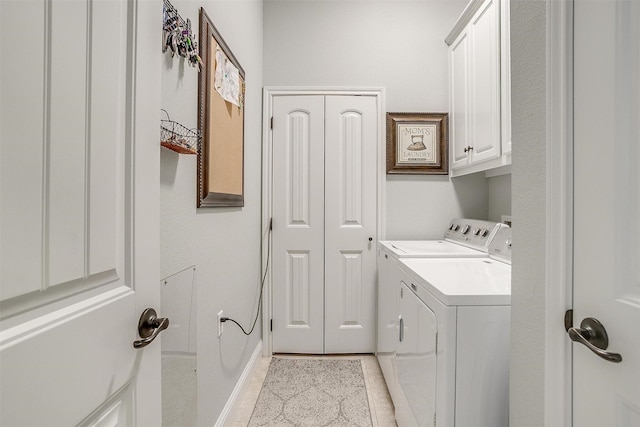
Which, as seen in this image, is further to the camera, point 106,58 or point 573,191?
point 573,191

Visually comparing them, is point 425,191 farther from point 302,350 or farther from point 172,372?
point 172,372

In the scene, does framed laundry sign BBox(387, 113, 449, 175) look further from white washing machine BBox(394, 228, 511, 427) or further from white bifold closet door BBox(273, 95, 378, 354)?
white washing machine BBox(394, 228, 511, 427)

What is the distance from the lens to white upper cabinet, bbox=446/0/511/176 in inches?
60.5

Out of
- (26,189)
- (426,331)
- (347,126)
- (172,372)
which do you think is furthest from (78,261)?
(347,126)

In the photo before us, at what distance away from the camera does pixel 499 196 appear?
7.10 feet

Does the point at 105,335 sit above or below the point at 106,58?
below

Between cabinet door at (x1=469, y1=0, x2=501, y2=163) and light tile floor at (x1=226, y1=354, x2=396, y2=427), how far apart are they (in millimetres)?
1568

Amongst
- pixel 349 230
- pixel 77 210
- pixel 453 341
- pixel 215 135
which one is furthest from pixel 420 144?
pixel 77 210

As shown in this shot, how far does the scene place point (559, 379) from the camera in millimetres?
661

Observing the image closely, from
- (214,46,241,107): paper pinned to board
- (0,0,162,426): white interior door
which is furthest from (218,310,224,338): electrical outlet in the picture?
(214,46,241,107): paper pinned to board

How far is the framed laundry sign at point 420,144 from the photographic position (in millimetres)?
2324

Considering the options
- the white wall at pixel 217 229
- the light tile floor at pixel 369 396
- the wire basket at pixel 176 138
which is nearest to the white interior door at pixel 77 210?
the wire basket at pixel 176 138

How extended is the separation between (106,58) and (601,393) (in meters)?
1.13

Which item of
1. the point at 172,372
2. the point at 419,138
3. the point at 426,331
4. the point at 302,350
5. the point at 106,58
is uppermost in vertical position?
the point at 419,138
